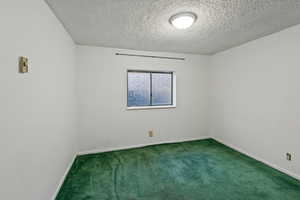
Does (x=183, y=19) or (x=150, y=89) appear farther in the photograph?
(x=150, y=89)

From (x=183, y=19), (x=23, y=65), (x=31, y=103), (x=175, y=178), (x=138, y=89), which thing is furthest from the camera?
(x=138, y=89)

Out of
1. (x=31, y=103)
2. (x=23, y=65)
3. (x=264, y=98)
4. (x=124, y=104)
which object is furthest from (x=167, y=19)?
(x=264, y=98)

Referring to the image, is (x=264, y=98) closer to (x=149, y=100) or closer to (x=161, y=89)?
(x=161, y=89)

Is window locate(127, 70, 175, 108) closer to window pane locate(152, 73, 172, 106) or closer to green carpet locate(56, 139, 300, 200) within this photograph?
window pane locate(152, 73, 172, 106)

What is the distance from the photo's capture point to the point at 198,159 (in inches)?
103

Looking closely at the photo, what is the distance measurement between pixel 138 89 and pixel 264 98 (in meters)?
2.56

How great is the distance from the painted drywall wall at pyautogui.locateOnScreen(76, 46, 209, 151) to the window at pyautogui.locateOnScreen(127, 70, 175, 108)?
225mm

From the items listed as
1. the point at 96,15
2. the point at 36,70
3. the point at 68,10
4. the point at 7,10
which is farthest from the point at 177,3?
the point at 36,70

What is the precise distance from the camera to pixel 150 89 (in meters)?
3.49

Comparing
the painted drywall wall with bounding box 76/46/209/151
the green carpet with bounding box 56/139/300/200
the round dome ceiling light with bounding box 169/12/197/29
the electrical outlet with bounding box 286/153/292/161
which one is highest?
the round dome ceiling light with bounding box 169/12/197/29

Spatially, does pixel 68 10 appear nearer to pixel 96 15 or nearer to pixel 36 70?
pixel 96 15

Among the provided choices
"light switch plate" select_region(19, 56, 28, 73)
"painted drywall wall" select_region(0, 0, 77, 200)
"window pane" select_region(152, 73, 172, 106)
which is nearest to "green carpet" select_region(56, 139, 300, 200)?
"painted drywall wall" select_region(0, 0, 77, 200)

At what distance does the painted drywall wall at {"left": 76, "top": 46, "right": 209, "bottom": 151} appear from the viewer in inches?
113

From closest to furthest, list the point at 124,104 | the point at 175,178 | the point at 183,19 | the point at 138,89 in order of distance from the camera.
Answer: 1. the point at 183,19
2. the point at 175,178
3. the point at 124,104
4. the point at 138,89
